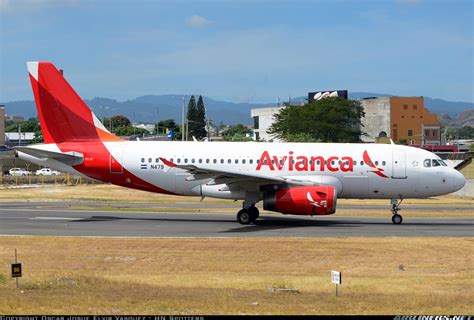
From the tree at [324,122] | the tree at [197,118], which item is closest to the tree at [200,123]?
the tree at [197,118]

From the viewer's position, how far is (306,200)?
3475 cm

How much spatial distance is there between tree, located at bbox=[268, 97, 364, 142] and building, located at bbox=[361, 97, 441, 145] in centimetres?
3433

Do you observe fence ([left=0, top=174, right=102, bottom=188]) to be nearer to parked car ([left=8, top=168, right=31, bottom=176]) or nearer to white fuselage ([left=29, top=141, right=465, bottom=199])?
parked car ([left=8, top=168, right=31, bottom=176])

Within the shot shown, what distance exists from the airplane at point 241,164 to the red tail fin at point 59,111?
6cm

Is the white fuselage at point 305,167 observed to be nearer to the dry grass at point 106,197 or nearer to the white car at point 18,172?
the dry grass at point 106,197

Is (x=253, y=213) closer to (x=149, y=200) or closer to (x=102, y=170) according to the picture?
(x=102, y=170)

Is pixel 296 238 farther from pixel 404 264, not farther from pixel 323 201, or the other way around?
pixel 404 264

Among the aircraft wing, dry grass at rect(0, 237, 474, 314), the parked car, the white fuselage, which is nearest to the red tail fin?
the white fuselage

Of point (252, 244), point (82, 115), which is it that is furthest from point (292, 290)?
point (82, 115)

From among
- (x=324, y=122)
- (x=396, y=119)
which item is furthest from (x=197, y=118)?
(x=324, y=122)

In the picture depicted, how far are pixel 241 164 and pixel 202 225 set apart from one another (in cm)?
405

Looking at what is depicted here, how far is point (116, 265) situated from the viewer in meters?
25.6

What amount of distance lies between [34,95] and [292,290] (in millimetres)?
24499

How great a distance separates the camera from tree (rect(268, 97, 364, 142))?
113000 millimetres
